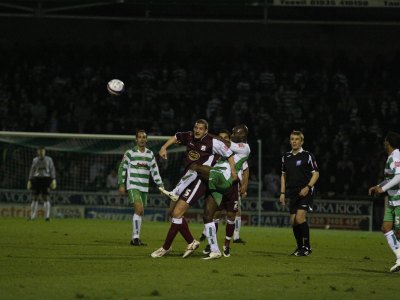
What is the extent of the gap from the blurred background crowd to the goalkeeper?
4888 millimetres

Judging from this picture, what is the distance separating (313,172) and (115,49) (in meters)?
22.6

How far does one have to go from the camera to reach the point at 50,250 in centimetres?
1623

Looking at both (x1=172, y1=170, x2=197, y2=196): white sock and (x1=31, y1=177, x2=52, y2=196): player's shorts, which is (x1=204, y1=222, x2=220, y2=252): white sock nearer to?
(x1=172, y1=170, x2=197, y2=196): white sock

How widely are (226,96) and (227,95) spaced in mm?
66

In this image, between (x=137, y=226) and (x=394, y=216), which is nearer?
(x=394, y=216)

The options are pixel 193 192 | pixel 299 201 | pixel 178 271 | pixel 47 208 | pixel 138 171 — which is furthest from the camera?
pixel 47 208

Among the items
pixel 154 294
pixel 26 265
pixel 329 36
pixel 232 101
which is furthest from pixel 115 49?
pixel 154 294

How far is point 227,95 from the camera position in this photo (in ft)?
116

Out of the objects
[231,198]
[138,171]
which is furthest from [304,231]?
[138,171]

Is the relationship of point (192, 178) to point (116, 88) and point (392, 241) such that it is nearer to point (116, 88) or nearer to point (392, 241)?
point (392, 241)

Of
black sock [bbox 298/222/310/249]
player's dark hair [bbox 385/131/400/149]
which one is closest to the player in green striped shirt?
black sock [bbox 298/222/310/249]

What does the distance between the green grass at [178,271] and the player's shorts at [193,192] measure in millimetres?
990

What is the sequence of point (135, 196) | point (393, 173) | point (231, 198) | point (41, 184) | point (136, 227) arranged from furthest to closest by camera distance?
point (41, 184) < point (135, 196) < point (136, 227) < point (231, 198) < point (393, 173)

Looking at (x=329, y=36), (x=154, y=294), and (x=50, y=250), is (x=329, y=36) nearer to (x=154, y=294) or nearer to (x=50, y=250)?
(x=50, y=250)
